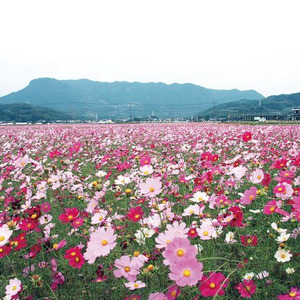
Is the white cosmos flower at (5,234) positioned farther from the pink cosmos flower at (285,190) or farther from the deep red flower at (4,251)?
the pink cosmos flower at (285,190)

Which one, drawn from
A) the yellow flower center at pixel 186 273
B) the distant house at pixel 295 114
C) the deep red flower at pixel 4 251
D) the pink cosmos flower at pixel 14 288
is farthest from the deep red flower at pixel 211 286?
the distant house at pixel 295 114

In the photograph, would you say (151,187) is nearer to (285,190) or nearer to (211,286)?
(211,286)

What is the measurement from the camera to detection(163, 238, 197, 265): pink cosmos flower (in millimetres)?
820

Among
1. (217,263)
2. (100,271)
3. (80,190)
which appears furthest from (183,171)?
(100,271)

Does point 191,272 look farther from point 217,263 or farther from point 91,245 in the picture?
point 217,263

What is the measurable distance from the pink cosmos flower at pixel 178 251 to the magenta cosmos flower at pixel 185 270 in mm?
15

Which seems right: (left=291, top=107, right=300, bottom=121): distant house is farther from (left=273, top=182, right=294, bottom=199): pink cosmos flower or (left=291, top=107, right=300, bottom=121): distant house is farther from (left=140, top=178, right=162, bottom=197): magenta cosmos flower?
(left=140, top=178, right=162, bottom=197): magenta cosmos flower

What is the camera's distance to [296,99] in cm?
12888

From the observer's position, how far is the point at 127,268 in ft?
3.73

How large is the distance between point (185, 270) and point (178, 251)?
54 mm

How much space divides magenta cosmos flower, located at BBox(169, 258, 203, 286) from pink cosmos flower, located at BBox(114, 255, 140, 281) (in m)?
0.34

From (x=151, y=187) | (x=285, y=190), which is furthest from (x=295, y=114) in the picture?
(x=151, y=187)

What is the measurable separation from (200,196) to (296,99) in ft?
472

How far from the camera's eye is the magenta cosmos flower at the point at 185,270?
0.79 meters
